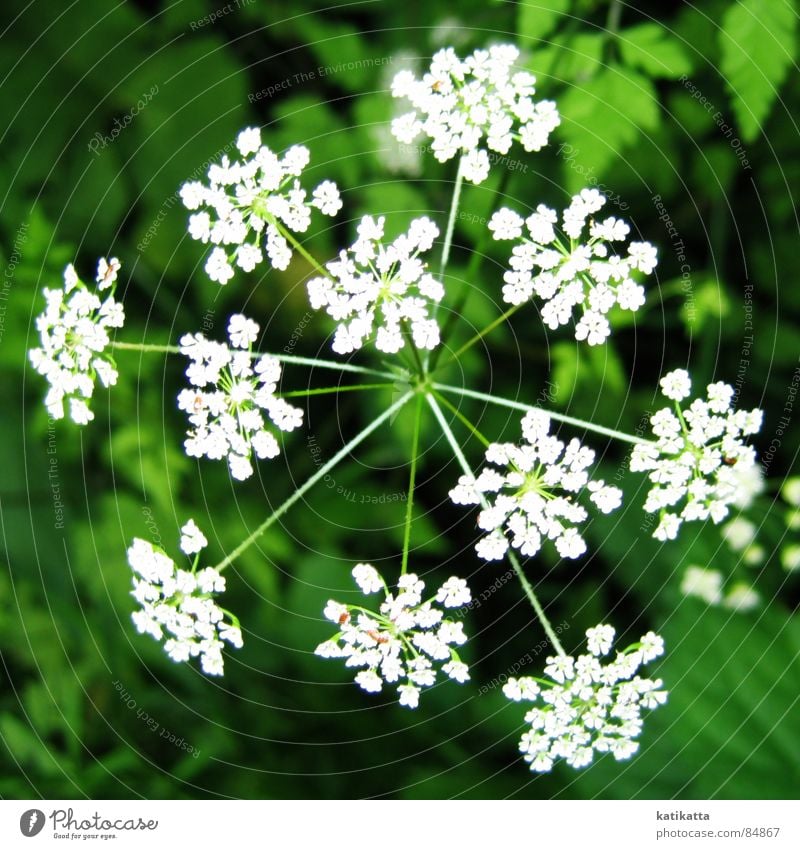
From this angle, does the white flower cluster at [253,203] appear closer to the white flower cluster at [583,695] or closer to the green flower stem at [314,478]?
the green flower stem at [314,478]

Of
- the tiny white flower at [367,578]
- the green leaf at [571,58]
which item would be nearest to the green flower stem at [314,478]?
the tiny white flower at [367,578]

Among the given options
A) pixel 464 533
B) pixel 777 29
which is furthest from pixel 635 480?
pixel 777 29

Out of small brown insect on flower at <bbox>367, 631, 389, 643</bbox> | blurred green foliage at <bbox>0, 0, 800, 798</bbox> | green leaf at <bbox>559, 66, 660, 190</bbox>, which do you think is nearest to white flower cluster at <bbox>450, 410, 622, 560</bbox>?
small brown insect on flower at <bbox>367, 631, 389, 643</bbox>

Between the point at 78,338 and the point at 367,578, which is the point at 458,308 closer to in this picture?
the point at 367,578

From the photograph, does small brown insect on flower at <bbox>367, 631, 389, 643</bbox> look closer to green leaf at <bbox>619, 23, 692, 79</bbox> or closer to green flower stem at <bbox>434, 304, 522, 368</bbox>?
green flower stem at <bbox>434, 304, 522, 368</bbox>

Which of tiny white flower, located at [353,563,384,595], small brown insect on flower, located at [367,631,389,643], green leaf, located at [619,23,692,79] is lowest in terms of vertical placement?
small brown insect on flower, located at [367,631,389,643]

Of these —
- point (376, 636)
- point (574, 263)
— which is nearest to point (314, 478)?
point (376, 636)
